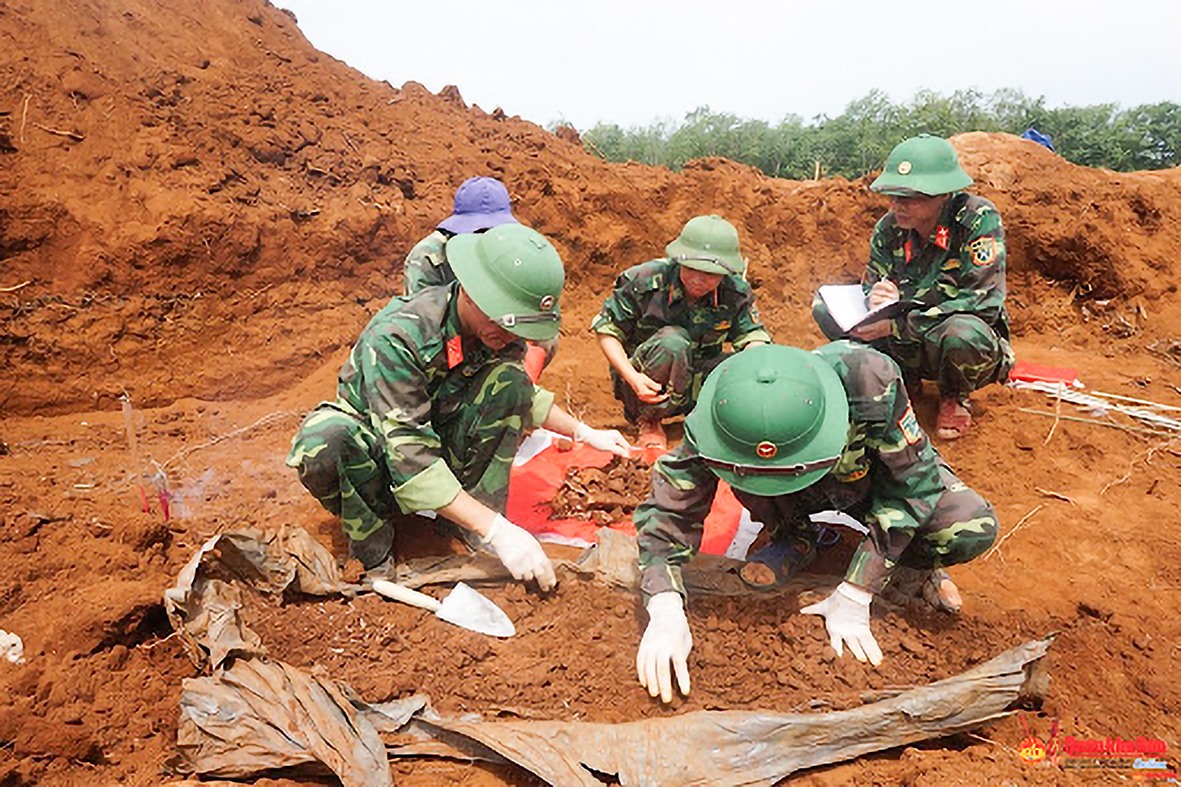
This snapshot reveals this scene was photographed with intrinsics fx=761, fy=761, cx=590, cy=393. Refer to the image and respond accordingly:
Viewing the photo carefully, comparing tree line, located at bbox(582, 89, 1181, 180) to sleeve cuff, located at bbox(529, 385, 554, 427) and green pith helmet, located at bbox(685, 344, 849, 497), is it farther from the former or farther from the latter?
green pith helmet, located at bbox(685, 344, 849, 497)

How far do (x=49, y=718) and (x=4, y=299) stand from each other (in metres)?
3.56

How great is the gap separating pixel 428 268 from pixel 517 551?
5.43 feet

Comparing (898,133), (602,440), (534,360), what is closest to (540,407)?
(602,440)

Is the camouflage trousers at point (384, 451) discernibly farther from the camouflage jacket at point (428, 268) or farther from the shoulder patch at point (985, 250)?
the shoulder patch at point (985, 250)

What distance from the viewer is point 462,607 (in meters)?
2.55

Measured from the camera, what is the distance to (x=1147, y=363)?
5.34 metres

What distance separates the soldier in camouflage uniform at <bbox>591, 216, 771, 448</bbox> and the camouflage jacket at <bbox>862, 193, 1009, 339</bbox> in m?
0.87

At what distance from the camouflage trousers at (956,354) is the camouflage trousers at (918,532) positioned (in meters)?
1.58

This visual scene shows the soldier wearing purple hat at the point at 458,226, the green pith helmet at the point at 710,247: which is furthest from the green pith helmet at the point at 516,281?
the green pith helmet at the point at 710,247

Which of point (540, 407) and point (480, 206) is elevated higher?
point (480, 206)

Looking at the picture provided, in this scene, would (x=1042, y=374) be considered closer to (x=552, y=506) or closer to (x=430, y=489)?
(x=552, y=506)

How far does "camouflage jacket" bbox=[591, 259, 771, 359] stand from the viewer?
13.6 feet

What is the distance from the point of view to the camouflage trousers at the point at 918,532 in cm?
237

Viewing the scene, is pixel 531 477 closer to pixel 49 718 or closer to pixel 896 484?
pixel 896 484
